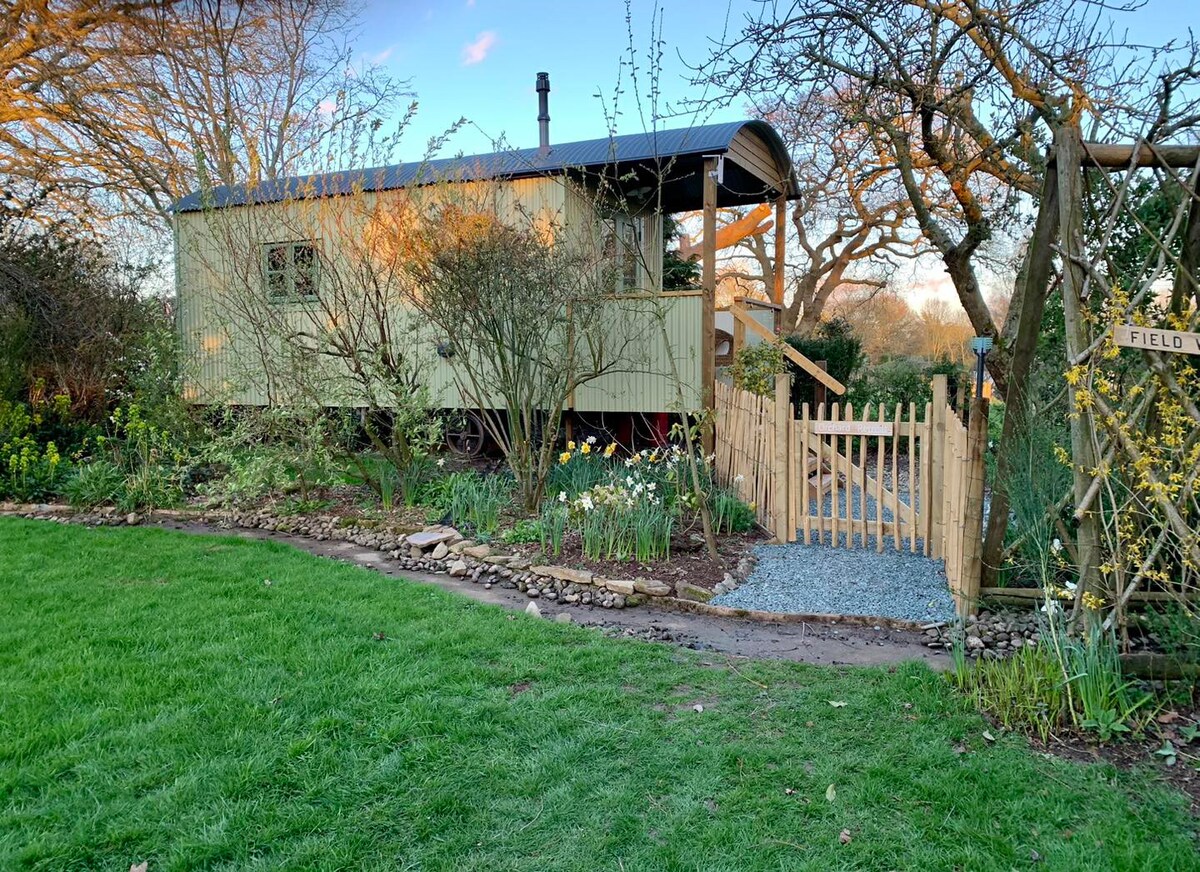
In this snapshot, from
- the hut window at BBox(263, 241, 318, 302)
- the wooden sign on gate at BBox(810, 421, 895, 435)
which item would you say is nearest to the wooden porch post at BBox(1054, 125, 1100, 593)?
the wooden sign on gate at BBox(810, 421, 895, 435)

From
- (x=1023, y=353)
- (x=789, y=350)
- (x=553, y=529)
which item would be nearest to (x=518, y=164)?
(x=789, y=350)

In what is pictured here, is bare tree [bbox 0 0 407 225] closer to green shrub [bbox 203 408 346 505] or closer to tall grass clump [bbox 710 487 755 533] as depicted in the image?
green shrub [bbox 203 408 346 505]

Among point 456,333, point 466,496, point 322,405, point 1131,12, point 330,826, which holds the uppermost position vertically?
point 1131,12

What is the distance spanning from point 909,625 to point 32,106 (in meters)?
17.9

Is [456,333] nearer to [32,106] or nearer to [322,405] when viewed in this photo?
[322,405]

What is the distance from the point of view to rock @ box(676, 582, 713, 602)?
16.3 ft

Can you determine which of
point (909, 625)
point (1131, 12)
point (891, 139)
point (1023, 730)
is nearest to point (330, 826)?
point (1023, 730)

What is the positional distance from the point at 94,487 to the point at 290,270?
→ 3239mm

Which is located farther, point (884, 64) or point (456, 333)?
point (456, 333)

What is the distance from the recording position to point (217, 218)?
24.3 ft

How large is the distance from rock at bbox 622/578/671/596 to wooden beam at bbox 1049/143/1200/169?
337 centimetres

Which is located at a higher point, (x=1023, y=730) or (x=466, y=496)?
(x=466, y=496)

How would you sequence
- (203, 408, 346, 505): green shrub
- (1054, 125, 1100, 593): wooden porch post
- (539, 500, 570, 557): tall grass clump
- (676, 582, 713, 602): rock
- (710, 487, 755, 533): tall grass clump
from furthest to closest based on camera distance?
1. (203, 408, 346, 505): green shrub
2. (710, 487, 755, 533): tall grass clump
3. (539, 500, 570, 557): tall grass clump
4. (676, 582, 713, 602): rock
5. (1054, 125, 1100, 593): wooden porch post

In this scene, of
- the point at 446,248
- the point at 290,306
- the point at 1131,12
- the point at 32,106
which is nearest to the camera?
the point at 1131,12
